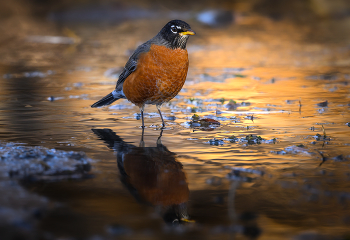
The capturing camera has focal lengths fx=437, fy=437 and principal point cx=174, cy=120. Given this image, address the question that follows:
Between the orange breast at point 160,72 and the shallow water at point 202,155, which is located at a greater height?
the orange breast at point 160,72

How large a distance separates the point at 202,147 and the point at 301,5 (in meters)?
27.7

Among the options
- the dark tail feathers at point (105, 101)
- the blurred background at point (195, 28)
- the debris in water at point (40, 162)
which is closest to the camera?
the debris in water at point (40, 162)

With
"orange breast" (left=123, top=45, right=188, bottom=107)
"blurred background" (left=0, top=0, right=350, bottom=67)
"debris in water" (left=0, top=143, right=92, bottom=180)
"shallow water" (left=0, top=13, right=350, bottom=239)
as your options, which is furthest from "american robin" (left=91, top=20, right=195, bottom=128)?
"blurred background" (left=0, top=0, right=350, bottom=67)

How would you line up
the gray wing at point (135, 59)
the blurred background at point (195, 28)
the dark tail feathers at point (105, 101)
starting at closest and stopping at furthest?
the gray wing at point (135, 59), the dark tail feathers at point (105, 101), the blurred background at point (195, 28)

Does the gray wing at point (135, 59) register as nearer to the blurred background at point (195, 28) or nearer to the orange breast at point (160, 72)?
the orange breast at point (160, 72)

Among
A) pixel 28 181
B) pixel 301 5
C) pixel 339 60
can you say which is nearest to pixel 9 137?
pixel 28 181

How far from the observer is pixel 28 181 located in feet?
10.7

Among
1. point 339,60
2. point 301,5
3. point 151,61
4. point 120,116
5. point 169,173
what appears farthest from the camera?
point 301,5

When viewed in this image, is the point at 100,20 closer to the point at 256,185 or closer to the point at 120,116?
the point at 120,116

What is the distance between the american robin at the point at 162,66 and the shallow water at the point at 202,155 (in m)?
0.44

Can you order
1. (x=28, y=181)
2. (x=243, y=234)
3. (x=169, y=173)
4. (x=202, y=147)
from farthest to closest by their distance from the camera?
(x=202, y=147)
(x=169, y=173)
(x=28, y=181)
(x=243, y=234)

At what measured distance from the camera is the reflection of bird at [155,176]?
9.92 ft

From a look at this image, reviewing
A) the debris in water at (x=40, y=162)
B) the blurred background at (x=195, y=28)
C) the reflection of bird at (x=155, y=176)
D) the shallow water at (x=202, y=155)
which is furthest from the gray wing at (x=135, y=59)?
the blurred background at (x=195, y=28)

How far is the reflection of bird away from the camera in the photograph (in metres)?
3.02
